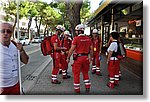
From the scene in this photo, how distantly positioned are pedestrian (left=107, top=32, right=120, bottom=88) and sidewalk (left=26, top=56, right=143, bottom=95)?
13 centimetres

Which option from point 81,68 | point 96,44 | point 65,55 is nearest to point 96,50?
point 96,44

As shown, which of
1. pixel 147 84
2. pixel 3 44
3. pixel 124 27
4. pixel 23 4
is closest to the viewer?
pixel 3 44

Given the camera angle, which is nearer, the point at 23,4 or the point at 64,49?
the point at 23,4

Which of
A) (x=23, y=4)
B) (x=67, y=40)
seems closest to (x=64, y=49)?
(x=67, y=40)

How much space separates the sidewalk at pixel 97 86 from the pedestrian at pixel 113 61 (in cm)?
13

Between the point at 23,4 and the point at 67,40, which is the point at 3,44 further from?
the point at 67,40

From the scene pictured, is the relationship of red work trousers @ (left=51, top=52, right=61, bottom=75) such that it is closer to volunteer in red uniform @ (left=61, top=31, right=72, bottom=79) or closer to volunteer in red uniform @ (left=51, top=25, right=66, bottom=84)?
volunteer in red uniform @ (left=51, top=25, right=66, bottom=84)

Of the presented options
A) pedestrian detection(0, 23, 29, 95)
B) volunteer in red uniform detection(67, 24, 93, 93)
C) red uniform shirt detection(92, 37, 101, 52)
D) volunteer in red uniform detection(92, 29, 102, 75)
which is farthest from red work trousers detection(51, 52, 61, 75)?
pedestrian detection(0, 23, 29, 95)

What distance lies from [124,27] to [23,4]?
351cm

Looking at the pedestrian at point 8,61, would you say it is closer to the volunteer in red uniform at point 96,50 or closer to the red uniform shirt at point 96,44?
the volunteer in red uniform at point 96,50

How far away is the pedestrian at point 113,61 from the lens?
484 cm

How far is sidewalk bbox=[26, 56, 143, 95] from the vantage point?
4309 millimetres

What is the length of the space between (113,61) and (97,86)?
0.60 m

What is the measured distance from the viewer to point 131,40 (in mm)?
6512
